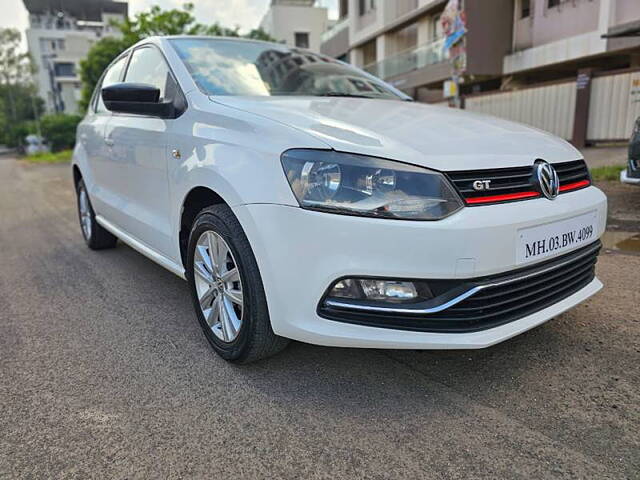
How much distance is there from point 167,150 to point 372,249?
147 cm

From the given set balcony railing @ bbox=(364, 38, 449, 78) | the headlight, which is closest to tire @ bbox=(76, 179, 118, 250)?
the headlight

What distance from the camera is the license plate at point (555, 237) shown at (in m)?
1.96

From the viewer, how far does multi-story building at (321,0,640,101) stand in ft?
48.9

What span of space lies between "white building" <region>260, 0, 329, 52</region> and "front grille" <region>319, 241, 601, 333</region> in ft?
114

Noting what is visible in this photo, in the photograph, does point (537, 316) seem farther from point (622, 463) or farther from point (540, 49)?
point (540, 49)

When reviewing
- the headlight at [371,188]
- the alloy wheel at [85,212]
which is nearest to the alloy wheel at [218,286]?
the headlight at [371,188]

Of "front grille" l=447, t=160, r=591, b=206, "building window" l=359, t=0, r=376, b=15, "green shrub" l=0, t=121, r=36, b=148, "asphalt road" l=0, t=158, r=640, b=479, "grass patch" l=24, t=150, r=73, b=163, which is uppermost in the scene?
"building window" l=359, t=0, r=376, b=15

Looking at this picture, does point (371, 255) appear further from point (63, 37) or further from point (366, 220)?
point (63, 37)

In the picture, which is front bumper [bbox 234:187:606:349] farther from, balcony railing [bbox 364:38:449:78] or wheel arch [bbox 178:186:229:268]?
balcony railing [bbox 364:38:449:78]

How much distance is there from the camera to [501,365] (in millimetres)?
2311

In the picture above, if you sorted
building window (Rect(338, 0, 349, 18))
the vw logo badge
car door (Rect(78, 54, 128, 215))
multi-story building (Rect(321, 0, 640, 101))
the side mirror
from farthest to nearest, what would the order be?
building window (Rect(338, 0, 349, 18))
multi-story building (Rect(321, 0, 640, 101))
car door (Rect(78, 54, 128, 215))
the side mirror
the vw logo badge

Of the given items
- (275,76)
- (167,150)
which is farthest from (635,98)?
(167,150)

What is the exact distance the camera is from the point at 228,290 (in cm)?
234

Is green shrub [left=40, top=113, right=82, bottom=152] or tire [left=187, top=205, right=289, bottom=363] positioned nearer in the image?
tire [left=187, top=205, right=289, bottom=363]
